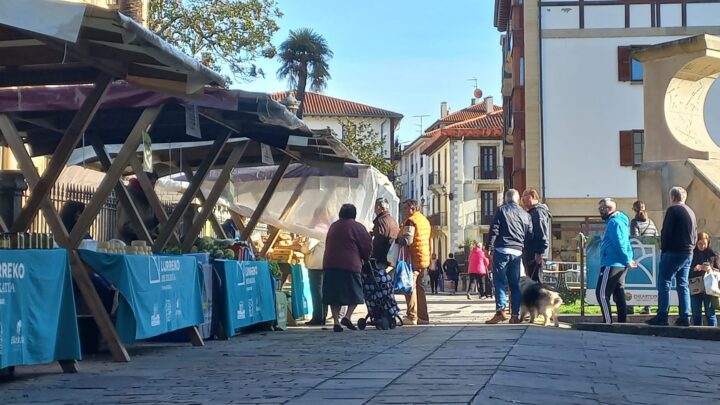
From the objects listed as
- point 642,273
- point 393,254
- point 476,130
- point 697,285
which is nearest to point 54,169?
point 393,254

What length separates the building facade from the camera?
152 ft

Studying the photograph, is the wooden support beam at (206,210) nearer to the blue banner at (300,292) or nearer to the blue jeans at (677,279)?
the blue banner at (300,292)

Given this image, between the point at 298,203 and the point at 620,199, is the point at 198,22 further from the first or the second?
the point at 620,199

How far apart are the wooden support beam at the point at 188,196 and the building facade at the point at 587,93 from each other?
112 ft

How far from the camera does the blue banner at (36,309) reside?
7.93 m

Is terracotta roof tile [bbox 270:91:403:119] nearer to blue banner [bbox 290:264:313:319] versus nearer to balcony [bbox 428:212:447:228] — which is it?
balcony [bbox 428:212:447:228]

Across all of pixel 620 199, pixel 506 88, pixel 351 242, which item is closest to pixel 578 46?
pixel 620 199

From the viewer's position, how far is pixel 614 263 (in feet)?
47.6

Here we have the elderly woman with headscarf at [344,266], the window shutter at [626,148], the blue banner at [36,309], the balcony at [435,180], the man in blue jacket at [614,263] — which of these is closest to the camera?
the blue banner at [36,309]

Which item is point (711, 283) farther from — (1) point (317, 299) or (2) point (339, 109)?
(2) point (339, 109)

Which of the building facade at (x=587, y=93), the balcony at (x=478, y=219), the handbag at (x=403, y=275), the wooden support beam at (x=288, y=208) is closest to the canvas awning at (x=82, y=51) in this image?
the handbag at (x=403, y=275)

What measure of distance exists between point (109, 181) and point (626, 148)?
39.3 meters

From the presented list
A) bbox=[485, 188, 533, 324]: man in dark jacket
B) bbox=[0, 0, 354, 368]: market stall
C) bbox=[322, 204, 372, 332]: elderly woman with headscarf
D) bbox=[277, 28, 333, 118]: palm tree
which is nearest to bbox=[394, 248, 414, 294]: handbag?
bbox=[322, 204, 372, 332]: elderly woman with headscarf

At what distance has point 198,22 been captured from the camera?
3259 cm
